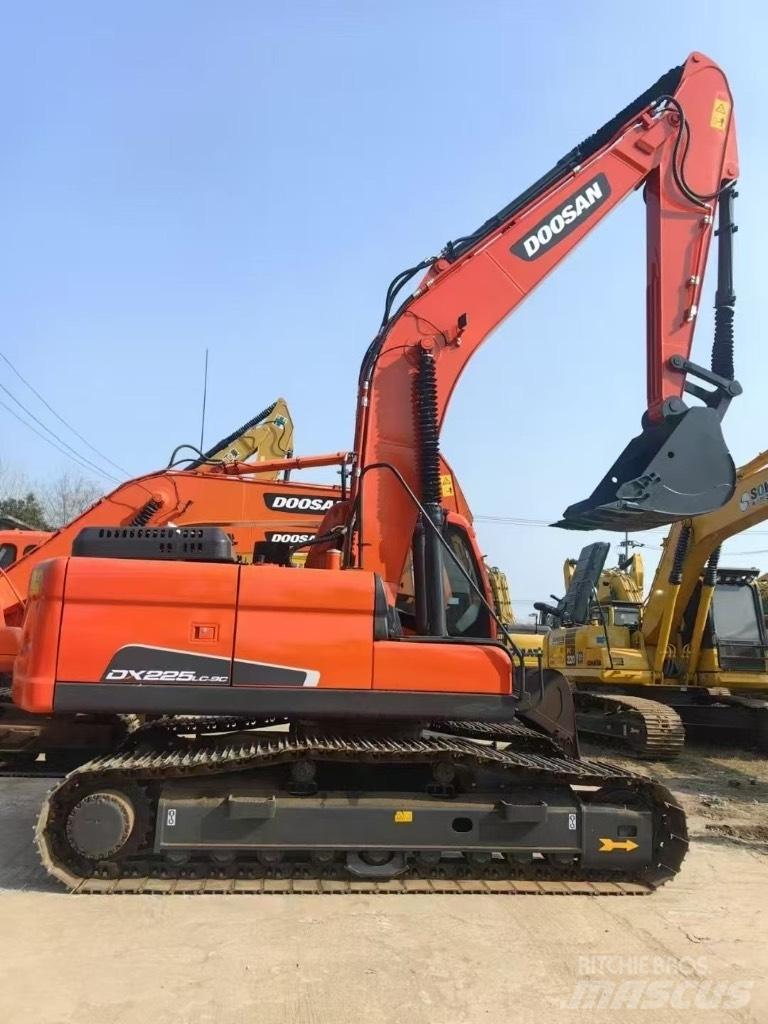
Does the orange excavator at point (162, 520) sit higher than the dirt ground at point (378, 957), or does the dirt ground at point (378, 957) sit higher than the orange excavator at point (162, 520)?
the orange excavator at point (162, 520)

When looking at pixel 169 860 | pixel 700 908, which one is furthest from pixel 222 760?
pixel 700 908

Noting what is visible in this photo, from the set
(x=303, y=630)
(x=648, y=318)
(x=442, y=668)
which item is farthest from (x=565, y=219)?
(x=303, y=630)

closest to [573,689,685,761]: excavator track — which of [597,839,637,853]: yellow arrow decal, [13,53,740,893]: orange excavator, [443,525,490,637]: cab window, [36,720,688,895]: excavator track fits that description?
[13,53,740,893]: orange excavator

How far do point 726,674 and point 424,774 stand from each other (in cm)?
752

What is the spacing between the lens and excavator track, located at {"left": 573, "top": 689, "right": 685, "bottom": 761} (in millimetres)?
9664

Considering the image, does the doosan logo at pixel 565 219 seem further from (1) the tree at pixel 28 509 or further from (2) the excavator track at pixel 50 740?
(1) the tree at pixel 28 509

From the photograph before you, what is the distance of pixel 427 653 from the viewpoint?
477 cm

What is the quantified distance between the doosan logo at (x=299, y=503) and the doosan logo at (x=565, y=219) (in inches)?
145

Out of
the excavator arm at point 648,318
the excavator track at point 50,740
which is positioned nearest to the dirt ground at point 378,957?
the excavator track at point 50,740

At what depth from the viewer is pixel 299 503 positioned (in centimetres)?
889

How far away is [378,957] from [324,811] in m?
0.98

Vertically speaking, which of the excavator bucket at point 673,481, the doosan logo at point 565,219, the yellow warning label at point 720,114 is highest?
the yellow warning label at point 720,114

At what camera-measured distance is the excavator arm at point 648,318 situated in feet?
18.3

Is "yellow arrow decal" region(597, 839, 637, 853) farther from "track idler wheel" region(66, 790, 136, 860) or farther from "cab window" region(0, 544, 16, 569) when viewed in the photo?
"cab window" region(0, 544, 16, 569)
